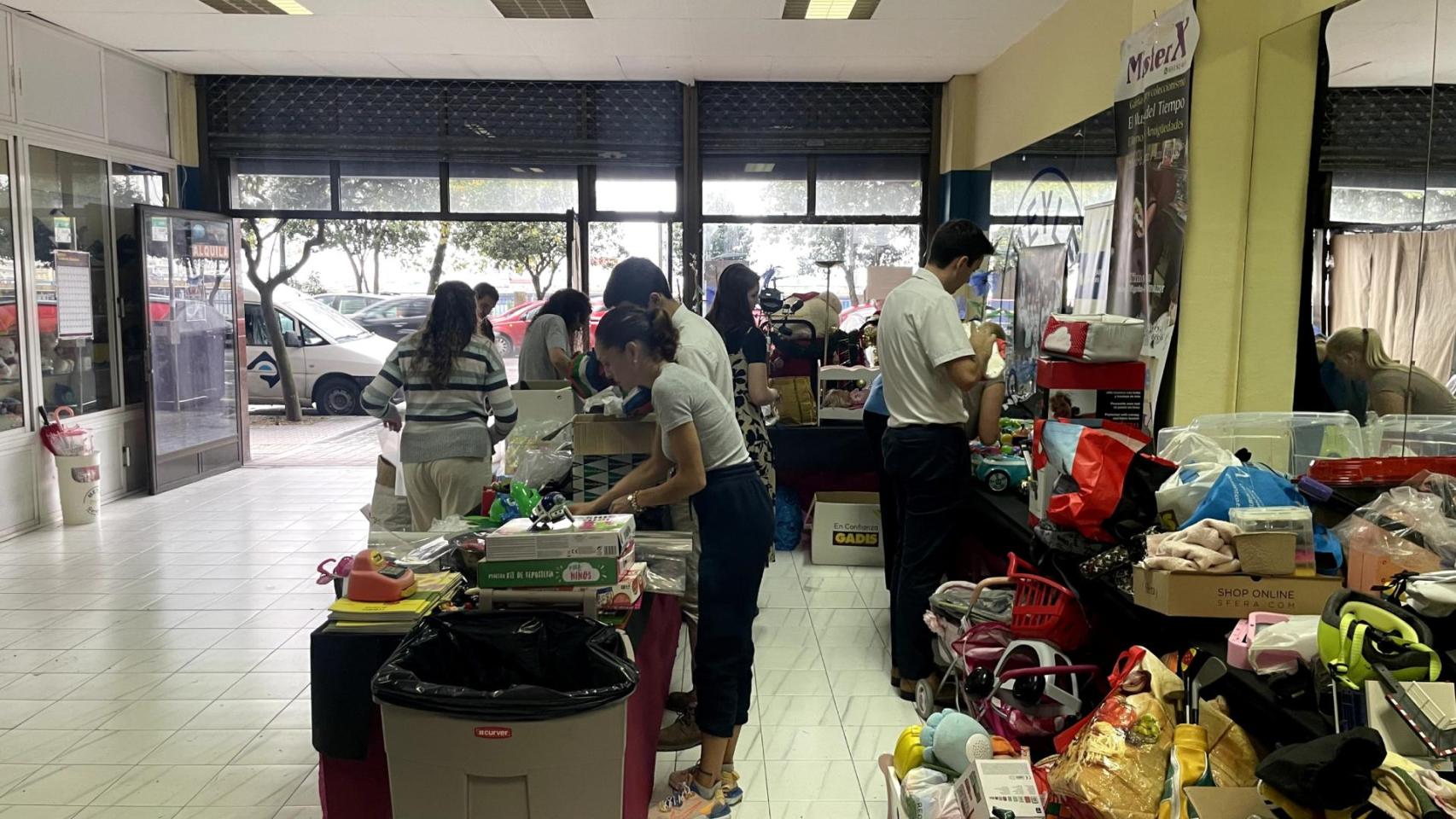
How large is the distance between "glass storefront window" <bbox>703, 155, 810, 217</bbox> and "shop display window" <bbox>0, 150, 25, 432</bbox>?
4.59 metres

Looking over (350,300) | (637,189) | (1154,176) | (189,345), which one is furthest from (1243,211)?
(350,300)

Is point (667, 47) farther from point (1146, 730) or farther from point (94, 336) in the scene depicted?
point (1146, 730)

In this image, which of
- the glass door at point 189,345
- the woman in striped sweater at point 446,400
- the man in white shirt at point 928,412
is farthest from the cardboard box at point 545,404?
the glass door at point 189,345

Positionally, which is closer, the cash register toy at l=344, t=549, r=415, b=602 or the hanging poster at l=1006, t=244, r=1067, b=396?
the cash register toy at l=344, t=549, r=415, b=602

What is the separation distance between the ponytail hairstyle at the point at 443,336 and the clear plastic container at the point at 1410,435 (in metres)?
3.05

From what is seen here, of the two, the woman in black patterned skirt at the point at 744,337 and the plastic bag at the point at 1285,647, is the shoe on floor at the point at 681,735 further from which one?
the plastic bag at the point at 1285,647

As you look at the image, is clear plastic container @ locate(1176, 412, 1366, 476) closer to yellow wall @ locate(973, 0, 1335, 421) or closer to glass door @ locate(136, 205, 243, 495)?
yellow wall @ locate(973, 0, 1335, 421)

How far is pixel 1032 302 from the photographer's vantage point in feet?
18.2

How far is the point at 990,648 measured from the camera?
2.90 metres

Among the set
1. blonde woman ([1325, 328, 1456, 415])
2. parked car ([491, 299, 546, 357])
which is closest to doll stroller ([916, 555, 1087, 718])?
blonde woman ([1325, 328, 1456, 415])

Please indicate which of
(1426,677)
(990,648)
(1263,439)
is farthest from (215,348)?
(1426,677)

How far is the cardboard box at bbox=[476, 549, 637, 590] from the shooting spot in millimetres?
2236

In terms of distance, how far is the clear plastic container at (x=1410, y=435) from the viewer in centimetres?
261

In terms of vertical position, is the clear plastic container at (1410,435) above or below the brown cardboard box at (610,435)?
above
